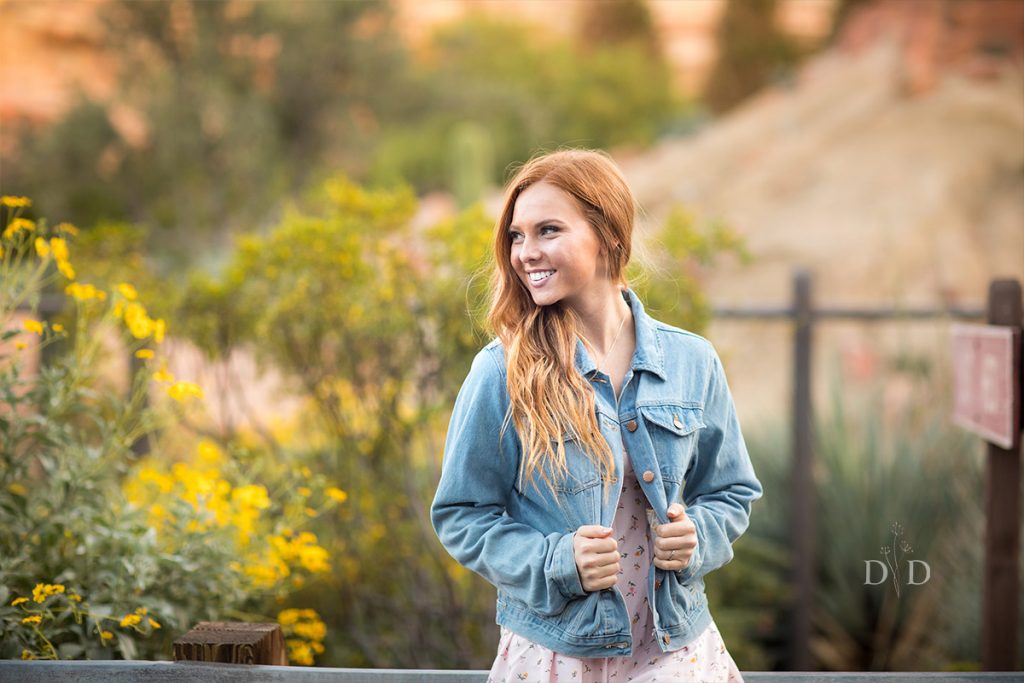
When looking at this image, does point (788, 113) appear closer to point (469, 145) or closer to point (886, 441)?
point (469, 145)

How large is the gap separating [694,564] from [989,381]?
1.45m

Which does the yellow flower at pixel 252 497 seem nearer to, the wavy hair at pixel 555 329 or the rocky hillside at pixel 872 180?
the wavy hair at pixel 555 329

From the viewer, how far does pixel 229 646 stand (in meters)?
1.78

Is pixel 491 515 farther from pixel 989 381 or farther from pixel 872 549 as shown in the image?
pixel 872 549

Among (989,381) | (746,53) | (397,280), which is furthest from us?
(746,53)

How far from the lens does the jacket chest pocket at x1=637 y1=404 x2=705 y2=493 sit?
1606 mm

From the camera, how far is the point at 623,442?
1.61 meters

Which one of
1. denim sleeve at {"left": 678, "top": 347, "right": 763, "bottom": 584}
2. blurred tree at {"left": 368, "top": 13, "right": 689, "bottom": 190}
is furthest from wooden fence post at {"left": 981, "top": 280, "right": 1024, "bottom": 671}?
blurred tree at {"left": 368, "top": 13, "right": 689, "bottom": 190}

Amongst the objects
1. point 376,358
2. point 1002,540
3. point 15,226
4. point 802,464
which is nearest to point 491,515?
point 15,226

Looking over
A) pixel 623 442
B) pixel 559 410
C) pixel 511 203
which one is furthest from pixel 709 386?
pixel 511 203

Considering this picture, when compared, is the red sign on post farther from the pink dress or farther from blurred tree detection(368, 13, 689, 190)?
blurred tree detection(368, 13, 689, 190)

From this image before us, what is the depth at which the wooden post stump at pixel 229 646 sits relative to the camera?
1780 millimetres

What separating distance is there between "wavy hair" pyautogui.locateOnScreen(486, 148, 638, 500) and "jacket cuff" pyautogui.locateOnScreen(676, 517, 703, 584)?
17cm

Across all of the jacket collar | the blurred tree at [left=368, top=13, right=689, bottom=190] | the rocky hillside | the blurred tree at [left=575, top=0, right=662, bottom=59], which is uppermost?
the blurred tree at [left=575, top=0, right=662, bottom=59]
